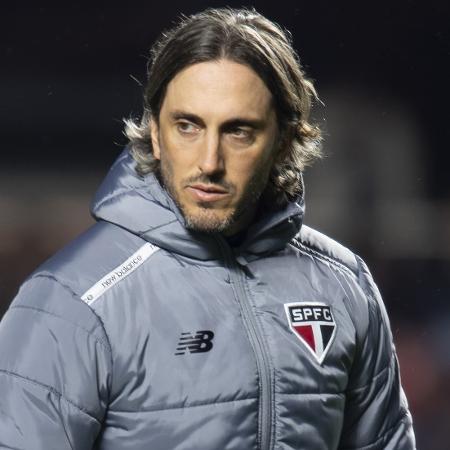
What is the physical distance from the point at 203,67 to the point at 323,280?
13.3 inches

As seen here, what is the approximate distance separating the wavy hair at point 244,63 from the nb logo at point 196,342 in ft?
0.73

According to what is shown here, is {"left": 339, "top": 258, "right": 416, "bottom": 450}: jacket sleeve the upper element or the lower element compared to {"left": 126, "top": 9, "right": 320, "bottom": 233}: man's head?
lower

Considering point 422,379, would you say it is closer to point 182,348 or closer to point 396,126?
point 396,126

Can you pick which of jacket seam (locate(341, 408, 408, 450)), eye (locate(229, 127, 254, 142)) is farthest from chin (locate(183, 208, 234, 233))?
jacket seam (locate(341, 408, 408, 450))

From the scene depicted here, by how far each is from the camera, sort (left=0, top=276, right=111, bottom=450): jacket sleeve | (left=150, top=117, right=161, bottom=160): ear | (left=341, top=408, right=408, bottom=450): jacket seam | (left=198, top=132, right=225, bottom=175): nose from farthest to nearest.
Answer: (left=341, top=408, right=408, bottom=450): jacket seam
(left=150, top=117, right=161, bottom=160): ear
(left=198, top=132, right=225, bottom=175): nose
(left=0, top=276, right=111, bottom=450): jacket sleeve

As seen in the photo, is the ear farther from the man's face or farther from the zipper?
the zipper

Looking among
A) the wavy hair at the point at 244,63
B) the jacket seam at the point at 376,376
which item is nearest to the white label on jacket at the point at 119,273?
the wavy hair at the point at 244,63

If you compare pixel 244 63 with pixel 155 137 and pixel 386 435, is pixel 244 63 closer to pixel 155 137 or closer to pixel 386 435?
pixel 155 137

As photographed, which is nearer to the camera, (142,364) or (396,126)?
(142,364)

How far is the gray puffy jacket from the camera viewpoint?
1.52m

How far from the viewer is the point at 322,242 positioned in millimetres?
1830

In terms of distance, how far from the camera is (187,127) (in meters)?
1.65

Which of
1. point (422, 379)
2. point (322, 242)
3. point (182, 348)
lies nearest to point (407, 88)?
point (422, 379)

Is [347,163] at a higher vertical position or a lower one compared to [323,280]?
lower
